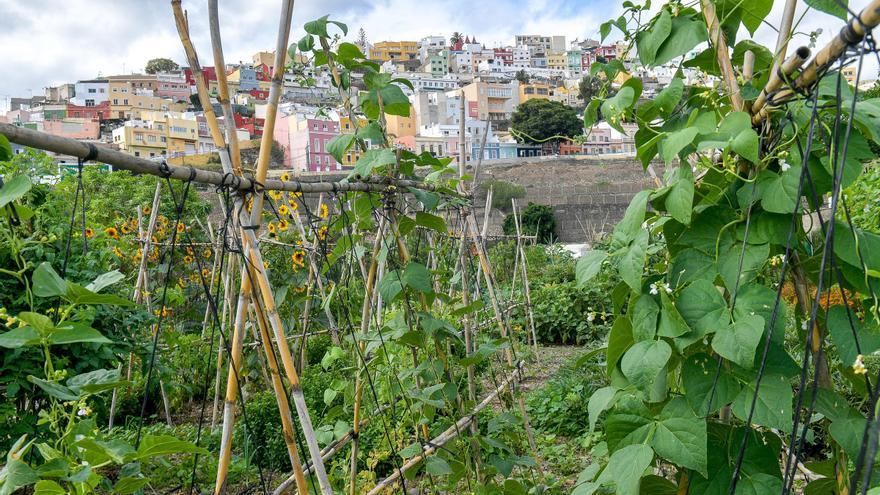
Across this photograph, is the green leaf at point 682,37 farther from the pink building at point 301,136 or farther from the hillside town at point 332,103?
the pink building at point 301,136

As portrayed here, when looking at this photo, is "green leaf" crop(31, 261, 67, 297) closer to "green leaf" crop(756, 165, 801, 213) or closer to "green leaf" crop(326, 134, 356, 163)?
"green leaf" crop(326, 134, 356, 163)

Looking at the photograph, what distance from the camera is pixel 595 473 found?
4.62ft

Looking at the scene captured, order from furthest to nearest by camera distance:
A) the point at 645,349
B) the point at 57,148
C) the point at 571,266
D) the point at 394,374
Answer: the point at 571,266 < the point at 394,374 < the point at 645,349 < the point at 57,148

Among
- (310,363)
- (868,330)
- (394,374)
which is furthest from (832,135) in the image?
(310,363)

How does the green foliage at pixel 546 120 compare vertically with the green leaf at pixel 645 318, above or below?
above

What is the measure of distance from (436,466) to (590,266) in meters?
0.73

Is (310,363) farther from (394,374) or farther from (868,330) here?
(868,330)

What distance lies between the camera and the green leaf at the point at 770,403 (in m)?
1.01

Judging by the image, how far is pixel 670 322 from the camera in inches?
42.6

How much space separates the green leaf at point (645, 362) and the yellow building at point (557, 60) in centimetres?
9297

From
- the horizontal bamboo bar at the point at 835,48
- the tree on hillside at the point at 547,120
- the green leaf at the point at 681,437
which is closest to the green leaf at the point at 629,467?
the green leaf at the point at 681,437

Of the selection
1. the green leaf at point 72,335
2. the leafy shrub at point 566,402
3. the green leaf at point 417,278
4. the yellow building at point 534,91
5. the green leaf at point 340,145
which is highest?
the yellow building at point 534,91

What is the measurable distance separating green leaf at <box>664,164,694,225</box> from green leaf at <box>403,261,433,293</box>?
712mm

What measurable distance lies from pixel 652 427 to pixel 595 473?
32 centimetres
